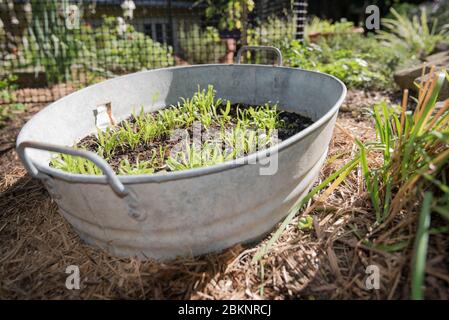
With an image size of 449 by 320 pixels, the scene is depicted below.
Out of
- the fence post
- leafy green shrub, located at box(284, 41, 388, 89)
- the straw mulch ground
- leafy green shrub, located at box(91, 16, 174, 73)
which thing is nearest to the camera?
the straw mulch ground

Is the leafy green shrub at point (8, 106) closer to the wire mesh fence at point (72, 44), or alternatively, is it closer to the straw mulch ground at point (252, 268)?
the wire mesh fence at point (72, 44)

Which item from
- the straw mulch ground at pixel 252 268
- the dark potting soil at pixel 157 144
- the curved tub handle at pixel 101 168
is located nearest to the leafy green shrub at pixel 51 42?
the dark potting soil at pixel 157 144

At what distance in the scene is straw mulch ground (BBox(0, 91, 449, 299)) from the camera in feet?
3.93

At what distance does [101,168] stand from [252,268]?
702 millimetres

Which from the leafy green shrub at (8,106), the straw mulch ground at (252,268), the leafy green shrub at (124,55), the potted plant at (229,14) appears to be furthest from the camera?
the leafy green shrub at (124,55)

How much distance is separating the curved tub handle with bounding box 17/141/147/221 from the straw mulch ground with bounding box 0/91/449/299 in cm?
31

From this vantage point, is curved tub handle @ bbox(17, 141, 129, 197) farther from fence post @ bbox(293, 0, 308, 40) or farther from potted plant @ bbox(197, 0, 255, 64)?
fence post @ bbox(293, 0, 308, 40)

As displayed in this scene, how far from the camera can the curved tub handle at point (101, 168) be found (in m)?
0.99

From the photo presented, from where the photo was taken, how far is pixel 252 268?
4.33 feet

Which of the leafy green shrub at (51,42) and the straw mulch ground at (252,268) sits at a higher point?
the leafy green shrub at (51,42)

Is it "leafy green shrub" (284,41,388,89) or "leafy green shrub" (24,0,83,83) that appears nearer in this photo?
"leafy green shrub" (284,41,388,89)

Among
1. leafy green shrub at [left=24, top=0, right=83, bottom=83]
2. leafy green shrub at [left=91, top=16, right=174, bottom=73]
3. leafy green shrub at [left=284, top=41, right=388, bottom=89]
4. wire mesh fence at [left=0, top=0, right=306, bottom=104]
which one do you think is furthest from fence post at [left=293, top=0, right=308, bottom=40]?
leafy green shrub at [left=24, top=0, right=83, bottom=83]


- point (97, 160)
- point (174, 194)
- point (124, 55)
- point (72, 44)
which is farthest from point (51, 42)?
point (174, 194)

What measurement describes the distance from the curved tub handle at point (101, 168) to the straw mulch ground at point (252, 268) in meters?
0.31
